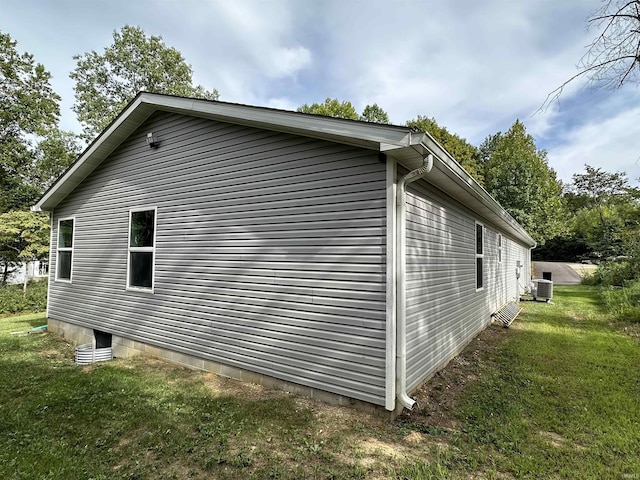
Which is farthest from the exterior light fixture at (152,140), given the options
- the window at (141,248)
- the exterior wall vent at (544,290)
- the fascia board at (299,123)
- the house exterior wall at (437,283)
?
the exterior wall vent at (544,290)

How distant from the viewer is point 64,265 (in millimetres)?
7656

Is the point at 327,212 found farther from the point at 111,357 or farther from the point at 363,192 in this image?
the point at 111,357

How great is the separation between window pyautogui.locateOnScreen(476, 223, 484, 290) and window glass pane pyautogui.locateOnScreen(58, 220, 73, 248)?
358 inches

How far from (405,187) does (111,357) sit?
6.02 meters

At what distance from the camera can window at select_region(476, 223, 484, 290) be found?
714 centimetres

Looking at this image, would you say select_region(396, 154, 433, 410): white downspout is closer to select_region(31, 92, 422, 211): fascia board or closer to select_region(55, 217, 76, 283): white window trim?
select_region(31, 92, 422, 211): fascia board

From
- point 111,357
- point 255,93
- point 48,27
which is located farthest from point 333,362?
point 255,93

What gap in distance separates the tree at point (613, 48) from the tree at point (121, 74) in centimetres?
2112

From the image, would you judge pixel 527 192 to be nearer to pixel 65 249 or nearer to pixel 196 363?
pixel 196 363

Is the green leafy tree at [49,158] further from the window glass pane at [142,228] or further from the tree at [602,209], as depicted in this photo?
the tree at [602,209]

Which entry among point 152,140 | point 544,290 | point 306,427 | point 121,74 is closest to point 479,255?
point 306,427

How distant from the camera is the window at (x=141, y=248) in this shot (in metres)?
5.70

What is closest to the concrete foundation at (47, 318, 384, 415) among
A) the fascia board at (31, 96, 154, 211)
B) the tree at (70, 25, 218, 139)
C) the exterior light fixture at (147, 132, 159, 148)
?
the fascia board at (31, 96, 154, 211)

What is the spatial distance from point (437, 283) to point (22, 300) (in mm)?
15473
